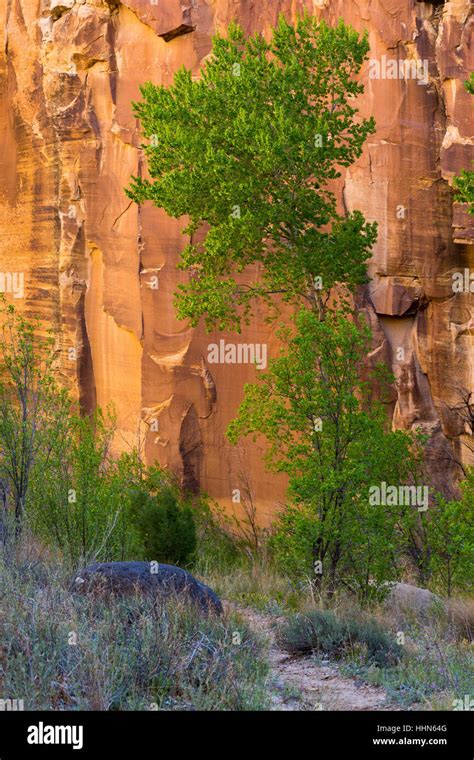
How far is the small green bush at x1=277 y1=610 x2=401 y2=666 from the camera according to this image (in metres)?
8.13

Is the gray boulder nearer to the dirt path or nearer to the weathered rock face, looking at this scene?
the dirt path

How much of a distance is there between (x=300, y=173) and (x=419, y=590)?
19.9 feet

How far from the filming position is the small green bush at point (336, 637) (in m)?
8.13

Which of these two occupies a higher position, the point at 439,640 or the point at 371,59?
the point at 371,59

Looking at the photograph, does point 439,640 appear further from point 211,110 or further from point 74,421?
point 211,110

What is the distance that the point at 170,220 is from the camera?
20.6m

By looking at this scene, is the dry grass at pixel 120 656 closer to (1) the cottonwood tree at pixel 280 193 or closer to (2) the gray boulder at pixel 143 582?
(2) the gray boulder at pixel 143 582

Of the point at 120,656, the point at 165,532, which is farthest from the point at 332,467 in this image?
the point at 120,656

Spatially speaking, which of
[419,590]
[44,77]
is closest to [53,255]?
[44,77]

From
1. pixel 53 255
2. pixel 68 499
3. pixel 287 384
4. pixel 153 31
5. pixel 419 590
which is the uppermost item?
pixel 153 31

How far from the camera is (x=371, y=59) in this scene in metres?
16.9

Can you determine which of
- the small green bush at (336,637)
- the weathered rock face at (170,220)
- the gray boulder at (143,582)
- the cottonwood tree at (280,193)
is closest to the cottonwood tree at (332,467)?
the cottonwood tree at (280,193)

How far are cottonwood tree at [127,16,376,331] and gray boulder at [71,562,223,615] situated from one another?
555cm

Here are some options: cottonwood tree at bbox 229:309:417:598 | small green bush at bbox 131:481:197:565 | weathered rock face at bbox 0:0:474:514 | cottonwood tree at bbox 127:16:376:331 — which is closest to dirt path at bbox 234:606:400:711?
cottonwood tree at bbox 229:309:417:598
